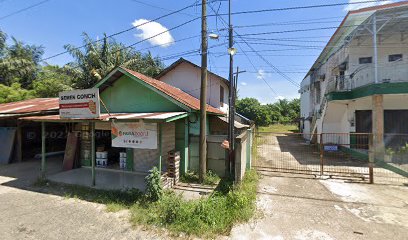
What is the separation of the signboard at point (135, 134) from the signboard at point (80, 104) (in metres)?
0.91

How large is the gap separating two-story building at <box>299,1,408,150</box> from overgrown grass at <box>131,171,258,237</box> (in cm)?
565

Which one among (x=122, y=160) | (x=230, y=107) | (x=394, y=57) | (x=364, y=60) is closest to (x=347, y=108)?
(x=364, y=60)

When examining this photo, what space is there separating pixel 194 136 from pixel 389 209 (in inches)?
259

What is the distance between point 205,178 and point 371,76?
10.6 metres

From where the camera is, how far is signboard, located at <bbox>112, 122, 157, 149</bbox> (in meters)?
7.25

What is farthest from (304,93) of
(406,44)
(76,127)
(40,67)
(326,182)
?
(40,67)

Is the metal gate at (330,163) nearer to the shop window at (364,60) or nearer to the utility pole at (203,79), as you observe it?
the utility pole at (203,79)

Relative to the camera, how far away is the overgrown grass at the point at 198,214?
4989 millimetres

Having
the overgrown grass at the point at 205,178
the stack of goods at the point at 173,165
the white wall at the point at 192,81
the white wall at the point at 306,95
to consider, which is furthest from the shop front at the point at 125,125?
the white wall at the point at 306,95

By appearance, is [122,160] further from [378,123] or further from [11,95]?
[11,95]

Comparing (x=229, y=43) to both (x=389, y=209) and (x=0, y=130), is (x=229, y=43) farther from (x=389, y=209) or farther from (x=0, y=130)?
(x=0, y=130)

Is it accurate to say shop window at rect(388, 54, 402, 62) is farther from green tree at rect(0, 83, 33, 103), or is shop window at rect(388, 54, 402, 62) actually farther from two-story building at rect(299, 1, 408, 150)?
green tree at rect(0, 83, 33, 103)

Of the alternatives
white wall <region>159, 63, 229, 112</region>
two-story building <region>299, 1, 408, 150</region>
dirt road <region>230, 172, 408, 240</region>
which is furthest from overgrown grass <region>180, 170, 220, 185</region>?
white wall <region>159, 63, 229, 112</region>

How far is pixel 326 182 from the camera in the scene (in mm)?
8211
